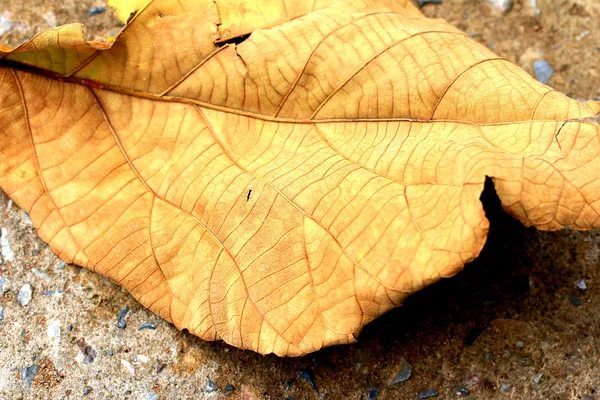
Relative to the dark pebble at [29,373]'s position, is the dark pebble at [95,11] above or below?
above

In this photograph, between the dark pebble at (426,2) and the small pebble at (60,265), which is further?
the dark pebble at (426,2)

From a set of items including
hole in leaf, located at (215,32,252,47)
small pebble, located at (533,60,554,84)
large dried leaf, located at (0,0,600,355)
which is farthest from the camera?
small pebble, located at (533,60,554,84)

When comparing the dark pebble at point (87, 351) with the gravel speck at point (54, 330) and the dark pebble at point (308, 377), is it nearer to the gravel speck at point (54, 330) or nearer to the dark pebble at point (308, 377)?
the gravel speck at point (54, 330)

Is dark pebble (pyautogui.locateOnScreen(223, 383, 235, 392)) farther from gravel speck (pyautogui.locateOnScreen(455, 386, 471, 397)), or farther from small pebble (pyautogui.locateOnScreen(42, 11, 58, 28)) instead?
small pebble (pyautogui.locateOnScreen(42, 11, 58, 28))

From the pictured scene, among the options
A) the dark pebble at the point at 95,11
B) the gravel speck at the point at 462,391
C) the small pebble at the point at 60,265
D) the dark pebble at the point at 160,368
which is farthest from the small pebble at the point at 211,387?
the dark pebble at the point at 95,11

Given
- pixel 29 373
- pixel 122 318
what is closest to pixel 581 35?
pixel 122 318

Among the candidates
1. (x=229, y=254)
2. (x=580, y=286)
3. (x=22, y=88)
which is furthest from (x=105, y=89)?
(x=580, y=286)

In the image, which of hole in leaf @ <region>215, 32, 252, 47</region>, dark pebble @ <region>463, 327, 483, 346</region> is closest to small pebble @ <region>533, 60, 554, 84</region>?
dark pebble @ <region>463, 327, 483, 346</region>
